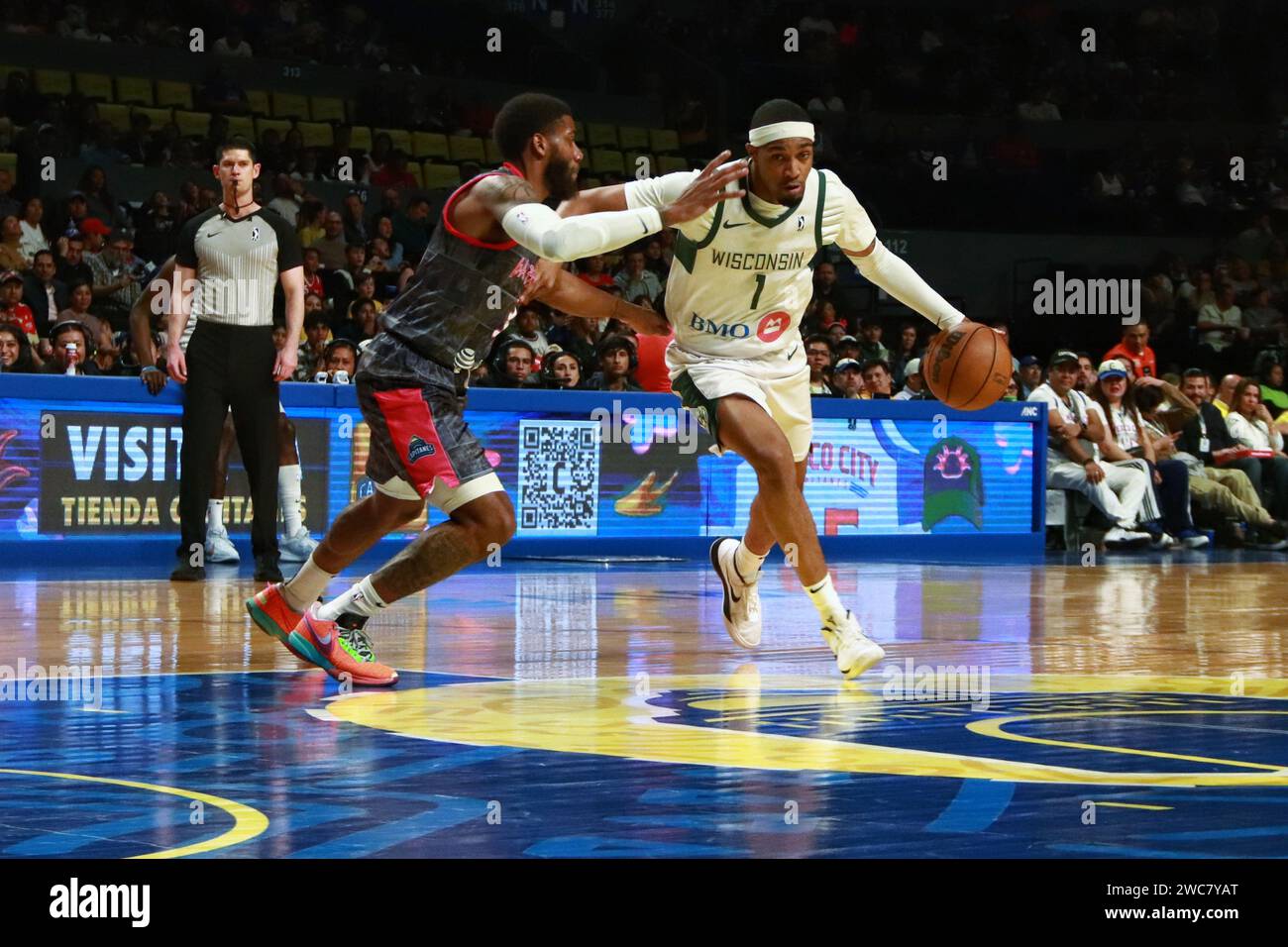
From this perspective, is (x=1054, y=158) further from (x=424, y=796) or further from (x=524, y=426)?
(x=424, y=796)

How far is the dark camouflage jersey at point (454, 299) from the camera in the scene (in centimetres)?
569

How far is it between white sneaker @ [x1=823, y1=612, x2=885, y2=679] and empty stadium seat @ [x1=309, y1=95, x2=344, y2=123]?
15.0 m

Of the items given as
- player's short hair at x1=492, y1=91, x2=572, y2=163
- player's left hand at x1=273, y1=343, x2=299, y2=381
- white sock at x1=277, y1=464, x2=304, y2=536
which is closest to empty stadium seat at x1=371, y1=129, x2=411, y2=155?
white sock at x1=277, y1=464, x2=304, y2=536

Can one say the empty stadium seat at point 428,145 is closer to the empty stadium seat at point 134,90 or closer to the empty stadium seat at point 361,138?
the empty stadium seat at point 361,138

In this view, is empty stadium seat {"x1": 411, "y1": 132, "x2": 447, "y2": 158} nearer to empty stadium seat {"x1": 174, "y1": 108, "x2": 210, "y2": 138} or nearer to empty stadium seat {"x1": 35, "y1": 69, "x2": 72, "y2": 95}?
empty stadium seat {"x1": 174, "y1": 108, "x2": 210, "y2": 138}

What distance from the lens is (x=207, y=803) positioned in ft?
11.8

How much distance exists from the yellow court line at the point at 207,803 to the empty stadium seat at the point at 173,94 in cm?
1567

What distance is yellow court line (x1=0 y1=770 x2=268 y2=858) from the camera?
3143mm

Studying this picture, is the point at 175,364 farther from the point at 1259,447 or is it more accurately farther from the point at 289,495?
the point at 1259,447

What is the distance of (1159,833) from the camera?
3.32 m

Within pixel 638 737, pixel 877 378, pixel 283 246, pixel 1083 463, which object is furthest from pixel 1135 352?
pixel 638 737

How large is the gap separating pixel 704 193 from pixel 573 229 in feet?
1.47
